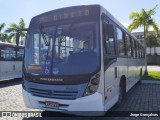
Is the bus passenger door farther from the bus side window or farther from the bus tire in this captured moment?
the bus tire

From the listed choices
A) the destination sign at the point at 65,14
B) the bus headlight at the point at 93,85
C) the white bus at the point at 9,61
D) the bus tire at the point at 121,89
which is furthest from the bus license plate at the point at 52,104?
the white bus at the point at 9,61

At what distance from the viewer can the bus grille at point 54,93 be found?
6785 mm

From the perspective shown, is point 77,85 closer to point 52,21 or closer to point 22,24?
point 52,21

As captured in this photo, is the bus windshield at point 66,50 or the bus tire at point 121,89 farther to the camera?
the bus tire at point 121,89

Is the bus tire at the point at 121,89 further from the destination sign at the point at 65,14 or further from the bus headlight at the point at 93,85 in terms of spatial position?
the destination sign at the point at 65,14

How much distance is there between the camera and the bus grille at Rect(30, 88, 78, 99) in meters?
6.79

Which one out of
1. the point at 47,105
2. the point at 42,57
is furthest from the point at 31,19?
the point at 47,105

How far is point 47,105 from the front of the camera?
716 cm

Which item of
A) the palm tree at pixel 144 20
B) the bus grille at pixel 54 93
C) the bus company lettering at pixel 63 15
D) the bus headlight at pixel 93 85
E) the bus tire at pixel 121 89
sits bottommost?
the bus tire at pixel 121 89

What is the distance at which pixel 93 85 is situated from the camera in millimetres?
6691

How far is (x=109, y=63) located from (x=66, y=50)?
1278mm

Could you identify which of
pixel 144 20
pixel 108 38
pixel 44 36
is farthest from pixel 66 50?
pixel 144 20

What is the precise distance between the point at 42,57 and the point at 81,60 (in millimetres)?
1173

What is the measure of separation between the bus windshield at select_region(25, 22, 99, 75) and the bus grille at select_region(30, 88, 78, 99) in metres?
0.49
